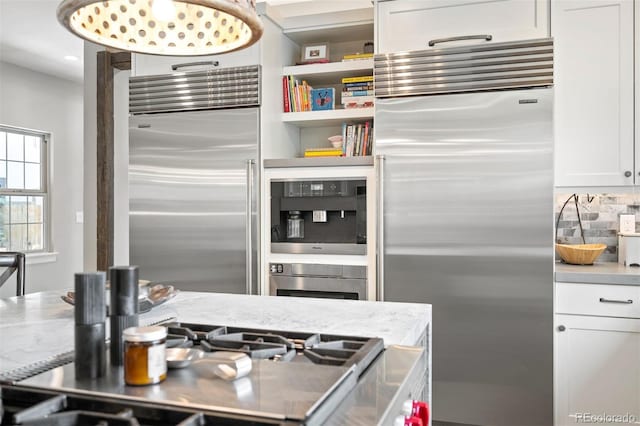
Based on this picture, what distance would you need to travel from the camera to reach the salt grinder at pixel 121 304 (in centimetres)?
102

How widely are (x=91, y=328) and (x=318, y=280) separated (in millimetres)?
2093

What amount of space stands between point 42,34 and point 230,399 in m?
4.38

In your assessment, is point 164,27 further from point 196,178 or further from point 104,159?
point 104,159

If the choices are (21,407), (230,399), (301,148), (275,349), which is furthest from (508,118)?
(21,407)

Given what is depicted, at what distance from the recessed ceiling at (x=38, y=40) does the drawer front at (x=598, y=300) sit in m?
3.65

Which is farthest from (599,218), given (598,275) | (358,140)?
(358,140)

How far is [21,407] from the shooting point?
921mm

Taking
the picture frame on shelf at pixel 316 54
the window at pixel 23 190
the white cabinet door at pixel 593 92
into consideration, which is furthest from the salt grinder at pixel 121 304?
the window at pixel 23 190

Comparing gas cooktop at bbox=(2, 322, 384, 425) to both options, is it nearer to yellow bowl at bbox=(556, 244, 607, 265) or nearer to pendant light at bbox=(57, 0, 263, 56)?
pendant light at bbox=(57, 0, 263, 56)

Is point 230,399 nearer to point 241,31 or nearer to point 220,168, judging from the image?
point 241,31

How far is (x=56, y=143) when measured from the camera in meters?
5.86

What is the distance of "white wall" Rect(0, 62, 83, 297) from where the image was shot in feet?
17.3

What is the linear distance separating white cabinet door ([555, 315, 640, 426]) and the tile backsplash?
26.9 inches

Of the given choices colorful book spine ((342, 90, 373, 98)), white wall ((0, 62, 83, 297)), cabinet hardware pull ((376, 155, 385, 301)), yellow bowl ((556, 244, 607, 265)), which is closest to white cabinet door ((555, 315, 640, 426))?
yellow bowl ((556, 244, 607, 265))
